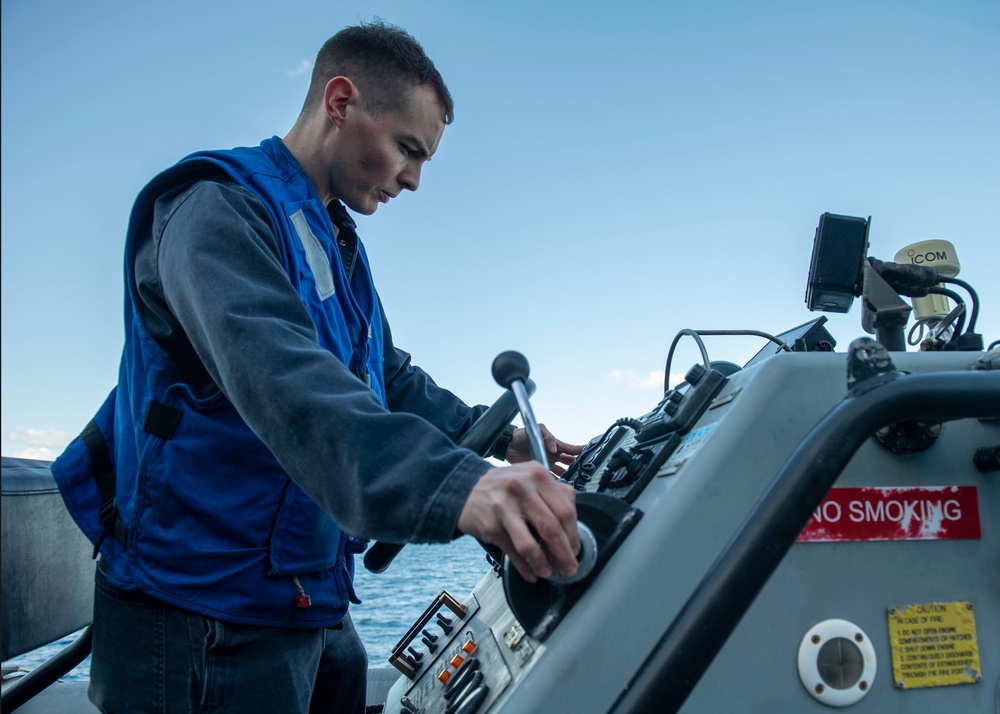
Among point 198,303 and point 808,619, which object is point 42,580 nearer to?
point 198,303

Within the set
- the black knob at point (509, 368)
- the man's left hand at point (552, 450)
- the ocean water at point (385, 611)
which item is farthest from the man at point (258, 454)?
the ocean water at point (385, 611)

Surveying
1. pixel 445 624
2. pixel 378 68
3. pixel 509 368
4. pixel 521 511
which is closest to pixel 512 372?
pixel 509 368

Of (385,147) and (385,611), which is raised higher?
(385,147)

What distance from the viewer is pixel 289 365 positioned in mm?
795

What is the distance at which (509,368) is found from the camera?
0.94 m

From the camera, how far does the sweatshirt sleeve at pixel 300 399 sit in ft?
2.38

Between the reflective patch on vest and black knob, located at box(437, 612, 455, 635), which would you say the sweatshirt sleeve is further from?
black knob, located at box(437, 612, 455, 635)

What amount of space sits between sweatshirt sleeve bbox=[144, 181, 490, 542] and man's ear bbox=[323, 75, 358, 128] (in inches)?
17.2

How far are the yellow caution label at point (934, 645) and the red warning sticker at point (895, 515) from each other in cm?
9

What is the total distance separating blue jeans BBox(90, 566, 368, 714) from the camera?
3.35 feet

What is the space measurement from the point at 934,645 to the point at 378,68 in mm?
1230

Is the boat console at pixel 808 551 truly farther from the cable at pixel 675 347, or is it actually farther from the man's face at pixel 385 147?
the man's face at pixel 385 147

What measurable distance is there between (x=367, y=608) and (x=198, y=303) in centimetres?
849

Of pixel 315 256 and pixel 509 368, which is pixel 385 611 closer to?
pixel 315 256
